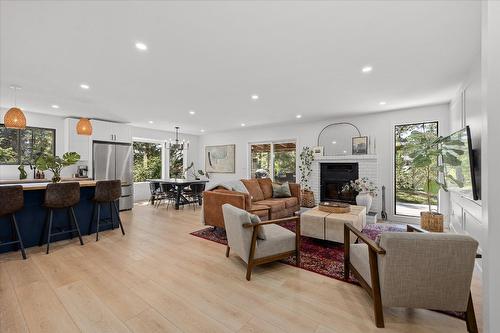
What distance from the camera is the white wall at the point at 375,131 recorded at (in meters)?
4.78

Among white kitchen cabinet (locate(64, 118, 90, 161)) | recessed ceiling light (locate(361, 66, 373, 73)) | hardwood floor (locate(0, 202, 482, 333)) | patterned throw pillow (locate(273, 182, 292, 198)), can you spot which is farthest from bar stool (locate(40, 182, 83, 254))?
recessed ceiling light (locate(361, 66, 373, 73))

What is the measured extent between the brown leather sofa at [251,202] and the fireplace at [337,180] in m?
0.93

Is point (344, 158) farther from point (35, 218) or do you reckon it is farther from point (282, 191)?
point (35, 218)

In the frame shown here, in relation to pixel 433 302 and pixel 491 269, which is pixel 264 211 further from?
pixel 491 269

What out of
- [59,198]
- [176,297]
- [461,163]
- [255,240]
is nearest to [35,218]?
[59,198]

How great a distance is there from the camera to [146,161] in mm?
7957

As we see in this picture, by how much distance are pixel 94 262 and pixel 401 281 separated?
340 cm

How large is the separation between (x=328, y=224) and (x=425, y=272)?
167 cm

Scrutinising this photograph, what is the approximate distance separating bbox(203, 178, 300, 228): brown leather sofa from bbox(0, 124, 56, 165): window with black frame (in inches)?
172

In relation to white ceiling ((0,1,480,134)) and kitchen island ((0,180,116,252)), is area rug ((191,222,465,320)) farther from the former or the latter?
white ceiling ((0,1,480,134))

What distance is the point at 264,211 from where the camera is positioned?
431 cm

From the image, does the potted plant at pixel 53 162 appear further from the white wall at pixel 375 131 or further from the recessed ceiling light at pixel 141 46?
the white wall at pixel 375 131

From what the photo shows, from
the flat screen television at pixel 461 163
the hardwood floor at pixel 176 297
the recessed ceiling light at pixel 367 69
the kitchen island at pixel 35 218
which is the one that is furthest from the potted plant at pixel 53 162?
the flat screen television at pixel 461 163

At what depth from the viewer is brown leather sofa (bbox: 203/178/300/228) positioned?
395 centimetres
